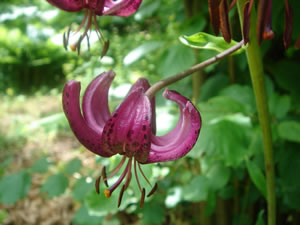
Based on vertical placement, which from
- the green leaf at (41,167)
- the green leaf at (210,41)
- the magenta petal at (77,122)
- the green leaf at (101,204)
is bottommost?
the green leaf at (41,167)

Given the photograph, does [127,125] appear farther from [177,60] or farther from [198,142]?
[177,60]

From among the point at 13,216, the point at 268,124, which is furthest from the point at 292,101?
the point at 13,216

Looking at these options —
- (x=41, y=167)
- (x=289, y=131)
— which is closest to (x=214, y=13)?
Answer: (x=289, y=131)

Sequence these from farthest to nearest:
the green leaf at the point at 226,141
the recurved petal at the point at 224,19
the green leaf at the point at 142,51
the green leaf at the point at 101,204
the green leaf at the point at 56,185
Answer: the green leaf at the point at 56,185 → the green leaf at the point at 142,51 → the green leaf at the point at 101,204 → the green leaf at the point at 226,141 → the recurved petal at the point at 224,19

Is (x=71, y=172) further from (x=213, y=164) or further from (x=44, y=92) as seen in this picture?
(x=44, y=92)

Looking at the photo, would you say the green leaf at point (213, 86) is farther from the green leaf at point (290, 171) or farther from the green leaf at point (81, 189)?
the green leaf at point (81, 189)

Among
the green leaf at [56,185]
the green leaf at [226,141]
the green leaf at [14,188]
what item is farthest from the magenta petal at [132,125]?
the green leaf at [14,188]
